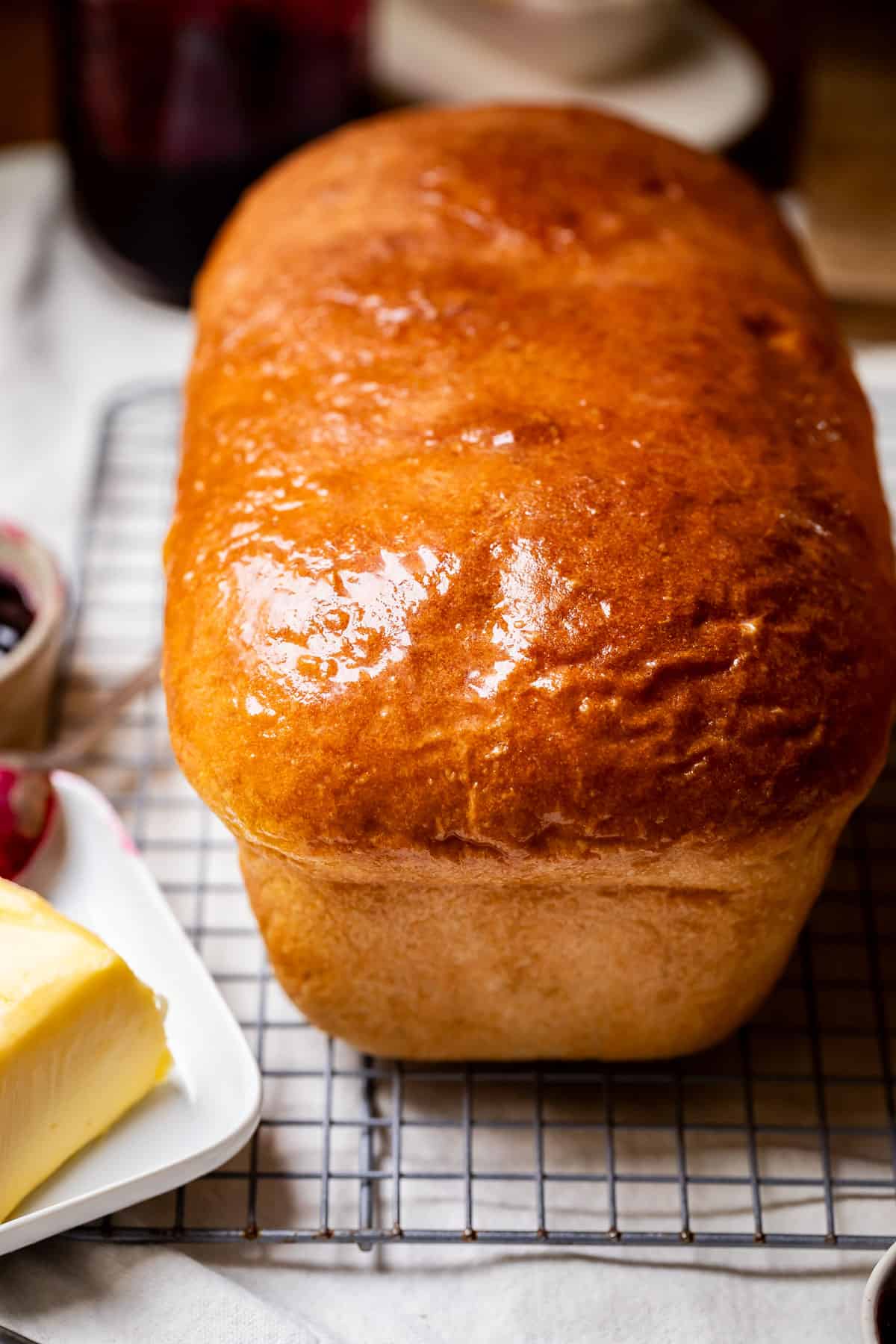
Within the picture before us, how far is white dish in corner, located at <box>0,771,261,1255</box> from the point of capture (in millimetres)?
1381

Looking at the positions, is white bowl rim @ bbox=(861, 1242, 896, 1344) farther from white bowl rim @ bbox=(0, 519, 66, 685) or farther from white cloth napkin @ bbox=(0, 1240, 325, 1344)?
white bowl rim @ bbox=(0, 519, 66, 685)

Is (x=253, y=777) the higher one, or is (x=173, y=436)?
(x=253, y=777)

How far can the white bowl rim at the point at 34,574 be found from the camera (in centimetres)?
188

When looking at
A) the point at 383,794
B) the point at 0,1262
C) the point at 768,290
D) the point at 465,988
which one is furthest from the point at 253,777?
the point at 768,290

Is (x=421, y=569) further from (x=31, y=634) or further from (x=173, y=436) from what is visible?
(x=173, y=436)

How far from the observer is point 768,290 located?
1814mm

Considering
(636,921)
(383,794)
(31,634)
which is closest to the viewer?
(383,794)

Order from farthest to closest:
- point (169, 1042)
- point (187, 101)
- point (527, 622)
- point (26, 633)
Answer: point (187, 101) < point (26, 633) < point (169, 1042) < point (527, 622)

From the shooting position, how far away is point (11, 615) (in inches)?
75.6

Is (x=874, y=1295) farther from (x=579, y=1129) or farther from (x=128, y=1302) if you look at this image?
(x=128, y=1302)

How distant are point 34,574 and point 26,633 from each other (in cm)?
8

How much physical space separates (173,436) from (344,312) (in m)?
0.78

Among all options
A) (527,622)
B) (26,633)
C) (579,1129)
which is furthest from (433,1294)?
(26,633)

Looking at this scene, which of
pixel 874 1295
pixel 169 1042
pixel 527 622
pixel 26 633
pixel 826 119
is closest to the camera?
pixel 874 1295
